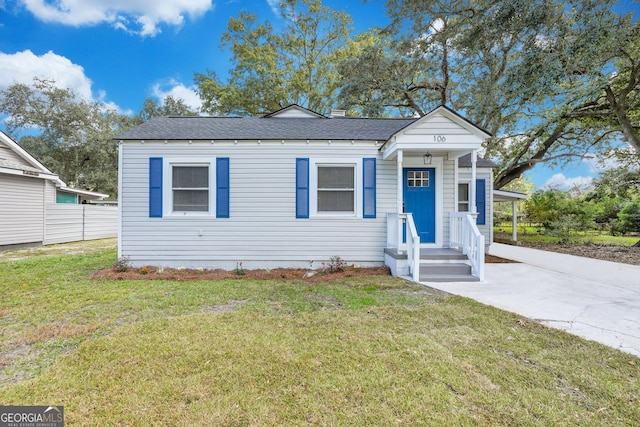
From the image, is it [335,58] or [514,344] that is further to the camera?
[335,58]

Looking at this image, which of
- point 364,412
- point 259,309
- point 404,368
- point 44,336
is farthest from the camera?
point 259,309

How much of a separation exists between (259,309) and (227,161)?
13.4 ft

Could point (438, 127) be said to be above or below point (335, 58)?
below

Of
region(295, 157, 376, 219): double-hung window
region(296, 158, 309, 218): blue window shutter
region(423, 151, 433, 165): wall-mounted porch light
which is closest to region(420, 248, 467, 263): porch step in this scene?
region(295, 157, 376, 219): double-hung window

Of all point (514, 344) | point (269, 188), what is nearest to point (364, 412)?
point (514, 344)

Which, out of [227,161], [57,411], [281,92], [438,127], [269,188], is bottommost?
[57,411]

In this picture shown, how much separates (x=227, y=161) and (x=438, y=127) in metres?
4.85

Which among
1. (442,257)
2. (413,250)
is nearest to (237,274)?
(413,250)

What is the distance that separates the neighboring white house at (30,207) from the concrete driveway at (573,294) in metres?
14.3

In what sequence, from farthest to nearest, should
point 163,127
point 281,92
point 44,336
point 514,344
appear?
1. point 281,92
2. point 163,127
3. point 44,336
4. point 514,344

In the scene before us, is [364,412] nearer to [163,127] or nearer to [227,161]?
[227,161]

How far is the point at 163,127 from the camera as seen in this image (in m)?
7.32

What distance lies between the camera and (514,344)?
2.91 meters

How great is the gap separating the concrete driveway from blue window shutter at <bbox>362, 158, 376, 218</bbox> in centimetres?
219
